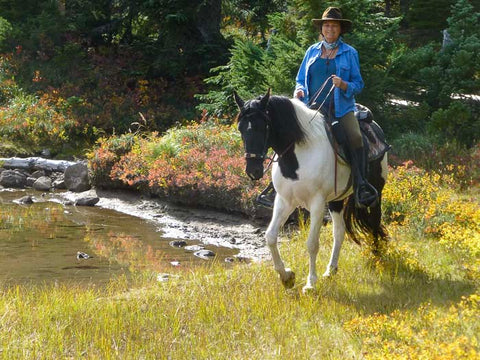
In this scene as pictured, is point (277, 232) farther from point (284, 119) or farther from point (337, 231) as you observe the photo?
point (337, 231)

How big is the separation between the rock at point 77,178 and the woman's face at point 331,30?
35.6 feet

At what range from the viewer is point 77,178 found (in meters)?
17.6

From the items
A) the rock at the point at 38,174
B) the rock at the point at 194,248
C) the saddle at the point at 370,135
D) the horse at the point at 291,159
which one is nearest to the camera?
the horse at the point at 291,159

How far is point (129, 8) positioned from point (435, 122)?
12165 mm

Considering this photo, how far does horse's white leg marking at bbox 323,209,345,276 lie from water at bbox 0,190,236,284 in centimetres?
223

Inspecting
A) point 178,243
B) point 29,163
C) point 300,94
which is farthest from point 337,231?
point 29,163

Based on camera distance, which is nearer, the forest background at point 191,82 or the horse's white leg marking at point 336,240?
the horse's white leg marking at point 336,240

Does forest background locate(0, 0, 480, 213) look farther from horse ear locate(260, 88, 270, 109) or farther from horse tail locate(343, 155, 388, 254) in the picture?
horse ear locate(260, 88, 270, 109)

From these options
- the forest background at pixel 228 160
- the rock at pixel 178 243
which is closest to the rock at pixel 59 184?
the forest background at pixel 228 160

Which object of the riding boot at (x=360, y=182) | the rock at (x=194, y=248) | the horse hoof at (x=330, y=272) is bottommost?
the rock at (x=194, y=248)

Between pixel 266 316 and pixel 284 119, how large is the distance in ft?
7.08

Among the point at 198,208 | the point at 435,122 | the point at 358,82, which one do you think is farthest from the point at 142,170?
the point at 358,82

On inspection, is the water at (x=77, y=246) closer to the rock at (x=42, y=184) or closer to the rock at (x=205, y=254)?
the rock at (x=205, y=254)

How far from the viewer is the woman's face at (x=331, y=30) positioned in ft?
26.0
